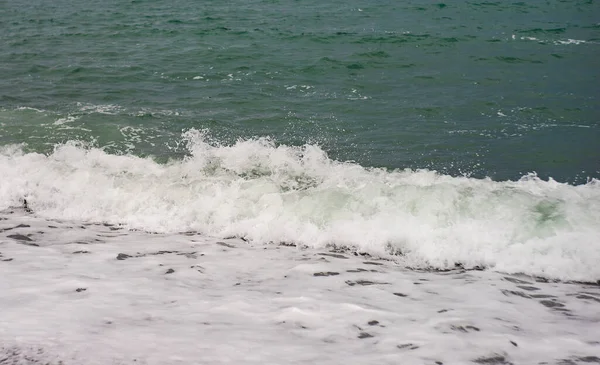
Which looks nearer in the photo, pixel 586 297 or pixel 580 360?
pixel 580 360

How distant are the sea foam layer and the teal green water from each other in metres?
1.01

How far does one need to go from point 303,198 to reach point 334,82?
265 inches

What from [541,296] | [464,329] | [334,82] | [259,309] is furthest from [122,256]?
[334,82]

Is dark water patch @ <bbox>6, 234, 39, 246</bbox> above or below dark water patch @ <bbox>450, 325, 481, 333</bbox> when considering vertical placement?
above

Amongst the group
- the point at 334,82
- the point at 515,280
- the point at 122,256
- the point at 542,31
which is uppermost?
the point at 542,31

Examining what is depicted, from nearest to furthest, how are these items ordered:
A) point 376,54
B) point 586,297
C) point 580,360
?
1. point 580,360
2. point 586,297
3. point 376,54

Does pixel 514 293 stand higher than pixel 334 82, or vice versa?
pixel 334 82

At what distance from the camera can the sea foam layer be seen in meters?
7.60

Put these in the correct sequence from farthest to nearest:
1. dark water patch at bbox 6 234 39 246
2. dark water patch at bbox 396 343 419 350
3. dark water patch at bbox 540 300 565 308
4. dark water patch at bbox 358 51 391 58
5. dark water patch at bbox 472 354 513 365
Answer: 1. dark water patch at bbox 358 51 391 58
2. dark water patch at bbox 6 234 39 246
3. dark water patch at bbox 540 300 565 308
4. dark water patch at bbox 396 343 419 350
5. dark water patch at bbox 472 354 513 365

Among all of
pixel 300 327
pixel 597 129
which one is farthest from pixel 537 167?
pixel 300 327

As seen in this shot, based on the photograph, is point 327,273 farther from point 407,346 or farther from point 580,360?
point 580,360

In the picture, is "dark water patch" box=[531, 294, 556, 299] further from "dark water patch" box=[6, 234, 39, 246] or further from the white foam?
"dark water patch" box=[6, 234, 39, 246]

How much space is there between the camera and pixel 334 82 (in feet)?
48.7

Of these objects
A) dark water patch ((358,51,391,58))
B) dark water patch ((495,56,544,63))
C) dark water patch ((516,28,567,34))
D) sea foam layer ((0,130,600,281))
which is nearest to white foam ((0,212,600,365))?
sea foam layer ((0,130,600,281))
